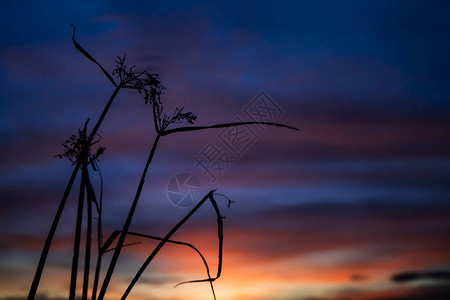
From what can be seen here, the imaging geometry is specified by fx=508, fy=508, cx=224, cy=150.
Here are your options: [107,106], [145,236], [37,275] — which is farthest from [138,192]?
[37,275]

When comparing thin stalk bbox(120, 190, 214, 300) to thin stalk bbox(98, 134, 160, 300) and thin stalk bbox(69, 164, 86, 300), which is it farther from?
thin stalk bbox(69, 164, 86, 300)

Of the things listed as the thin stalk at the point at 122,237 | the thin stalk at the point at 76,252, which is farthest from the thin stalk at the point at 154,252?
the thin stalk at the point at 76,252

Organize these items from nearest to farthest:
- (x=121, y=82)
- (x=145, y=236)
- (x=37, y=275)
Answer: (x=37, y=275) → (x=145, y=236) → (x=121, y=82)

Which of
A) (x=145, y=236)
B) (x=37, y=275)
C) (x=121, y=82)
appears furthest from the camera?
(x=121, y=82)

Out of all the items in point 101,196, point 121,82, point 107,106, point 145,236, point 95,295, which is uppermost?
point 121,82

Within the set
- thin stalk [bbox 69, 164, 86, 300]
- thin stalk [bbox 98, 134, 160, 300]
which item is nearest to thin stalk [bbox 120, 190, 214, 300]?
thin stalk [bbox 98, 134, 160, 300]

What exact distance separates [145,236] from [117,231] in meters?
0.11

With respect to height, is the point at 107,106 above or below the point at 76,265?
above

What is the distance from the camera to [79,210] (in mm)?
1823

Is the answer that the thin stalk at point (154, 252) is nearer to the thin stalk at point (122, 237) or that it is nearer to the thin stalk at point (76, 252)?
the thin stalk at point (122, 237)

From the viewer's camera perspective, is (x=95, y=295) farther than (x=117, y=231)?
No

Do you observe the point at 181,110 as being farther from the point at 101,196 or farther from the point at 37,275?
the point at 37,275

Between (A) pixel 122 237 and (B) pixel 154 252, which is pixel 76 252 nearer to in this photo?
(A) pixel 122 237

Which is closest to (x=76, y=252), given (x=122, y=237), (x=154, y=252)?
(x=122, y=237)
